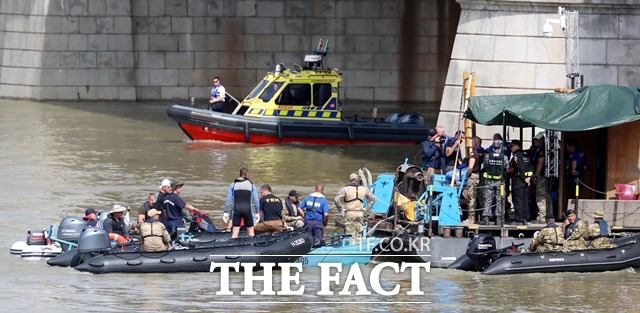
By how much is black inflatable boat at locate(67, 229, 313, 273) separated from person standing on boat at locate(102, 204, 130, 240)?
0.78 meters

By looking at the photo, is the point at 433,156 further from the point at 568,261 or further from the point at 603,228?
the point at 568,261

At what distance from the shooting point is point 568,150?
78.6 feet

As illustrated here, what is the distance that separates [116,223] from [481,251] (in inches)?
191

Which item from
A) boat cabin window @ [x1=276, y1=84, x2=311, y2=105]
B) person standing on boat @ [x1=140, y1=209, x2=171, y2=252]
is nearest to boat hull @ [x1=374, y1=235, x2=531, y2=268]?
person standing on boat @ [x1=140, y1=209, x2=171, y2=252]

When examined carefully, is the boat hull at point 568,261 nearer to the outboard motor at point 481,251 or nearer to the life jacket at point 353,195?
the outboard motor at point 481,251

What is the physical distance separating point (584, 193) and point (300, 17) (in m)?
24.1

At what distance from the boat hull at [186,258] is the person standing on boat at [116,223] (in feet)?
3.58

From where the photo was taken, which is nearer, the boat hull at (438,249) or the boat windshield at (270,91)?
the boat hull at (438,249)

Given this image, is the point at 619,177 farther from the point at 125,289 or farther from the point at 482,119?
the point at 125,289

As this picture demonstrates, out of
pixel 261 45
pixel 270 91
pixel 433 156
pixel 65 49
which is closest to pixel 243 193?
pixel 433 156

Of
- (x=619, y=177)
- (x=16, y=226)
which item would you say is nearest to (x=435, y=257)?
(x=619, y=177)

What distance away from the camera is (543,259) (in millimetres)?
22156

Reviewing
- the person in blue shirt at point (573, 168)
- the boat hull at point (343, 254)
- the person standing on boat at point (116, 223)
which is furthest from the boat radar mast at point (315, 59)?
the person standing on boat at point (116, 223)

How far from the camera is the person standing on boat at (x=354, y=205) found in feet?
76.3
